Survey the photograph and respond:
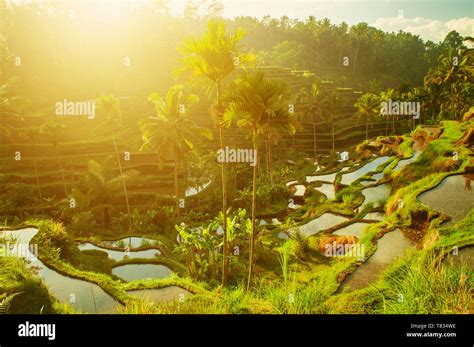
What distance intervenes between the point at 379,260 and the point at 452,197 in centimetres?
639

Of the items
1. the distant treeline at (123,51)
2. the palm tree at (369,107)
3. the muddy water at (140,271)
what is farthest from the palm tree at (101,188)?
the palm tree at (369,107)

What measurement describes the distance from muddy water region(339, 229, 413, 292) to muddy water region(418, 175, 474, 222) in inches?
82.3

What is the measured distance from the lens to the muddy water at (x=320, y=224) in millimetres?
17269

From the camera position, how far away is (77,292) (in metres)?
10.1

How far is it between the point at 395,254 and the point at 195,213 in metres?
18.6

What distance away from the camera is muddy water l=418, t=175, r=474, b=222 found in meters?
13.0

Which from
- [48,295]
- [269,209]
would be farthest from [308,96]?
[48,295]

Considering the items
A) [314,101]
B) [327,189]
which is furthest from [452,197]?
[314,101]

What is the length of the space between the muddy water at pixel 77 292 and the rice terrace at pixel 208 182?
66mm

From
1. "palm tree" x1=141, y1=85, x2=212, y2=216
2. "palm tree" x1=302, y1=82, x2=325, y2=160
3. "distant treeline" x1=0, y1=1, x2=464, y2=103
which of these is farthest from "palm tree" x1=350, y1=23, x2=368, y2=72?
"palm tree" x1=141, y1=85, x2=212, y2=216
